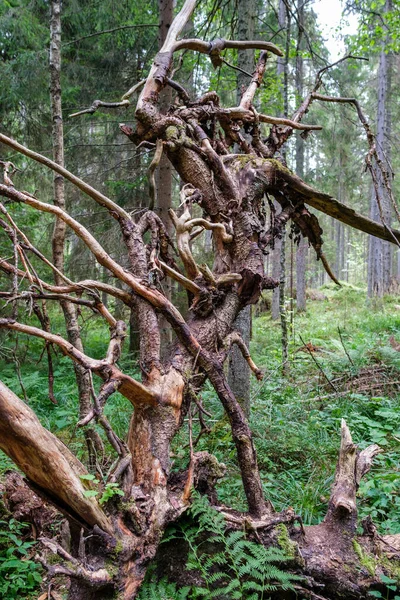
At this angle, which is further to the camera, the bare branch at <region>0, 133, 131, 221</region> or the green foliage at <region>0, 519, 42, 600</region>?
the bare branch at <region>0, 133, 131, 221</region>

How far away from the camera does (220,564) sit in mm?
2402

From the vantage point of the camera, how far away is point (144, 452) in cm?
257

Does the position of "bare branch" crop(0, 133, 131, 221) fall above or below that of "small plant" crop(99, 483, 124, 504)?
above

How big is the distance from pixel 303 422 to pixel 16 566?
11.2 ft

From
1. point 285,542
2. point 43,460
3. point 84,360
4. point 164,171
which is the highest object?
point 164,171

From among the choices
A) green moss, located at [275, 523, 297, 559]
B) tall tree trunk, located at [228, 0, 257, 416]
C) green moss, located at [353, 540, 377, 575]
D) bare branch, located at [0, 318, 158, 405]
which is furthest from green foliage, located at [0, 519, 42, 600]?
tall tree trunk, located at [228, 0, 257, 416]

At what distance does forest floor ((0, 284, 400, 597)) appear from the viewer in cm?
350

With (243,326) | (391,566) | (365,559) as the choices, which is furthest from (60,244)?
(391,566)

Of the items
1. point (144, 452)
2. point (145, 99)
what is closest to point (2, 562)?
point (144, 452)

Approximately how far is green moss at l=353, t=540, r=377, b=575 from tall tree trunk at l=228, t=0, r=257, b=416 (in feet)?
7.65

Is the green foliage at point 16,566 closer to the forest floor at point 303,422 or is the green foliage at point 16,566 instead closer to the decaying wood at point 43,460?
the forest floor at point 303,422

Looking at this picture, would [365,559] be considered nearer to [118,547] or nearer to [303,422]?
[118,547]

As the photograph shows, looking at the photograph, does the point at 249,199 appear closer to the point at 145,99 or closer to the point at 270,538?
the point at 145,99

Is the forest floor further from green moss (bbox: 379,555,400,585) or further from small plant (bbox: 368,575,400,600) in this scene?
small plant (bbox: 368,575,400,600)
